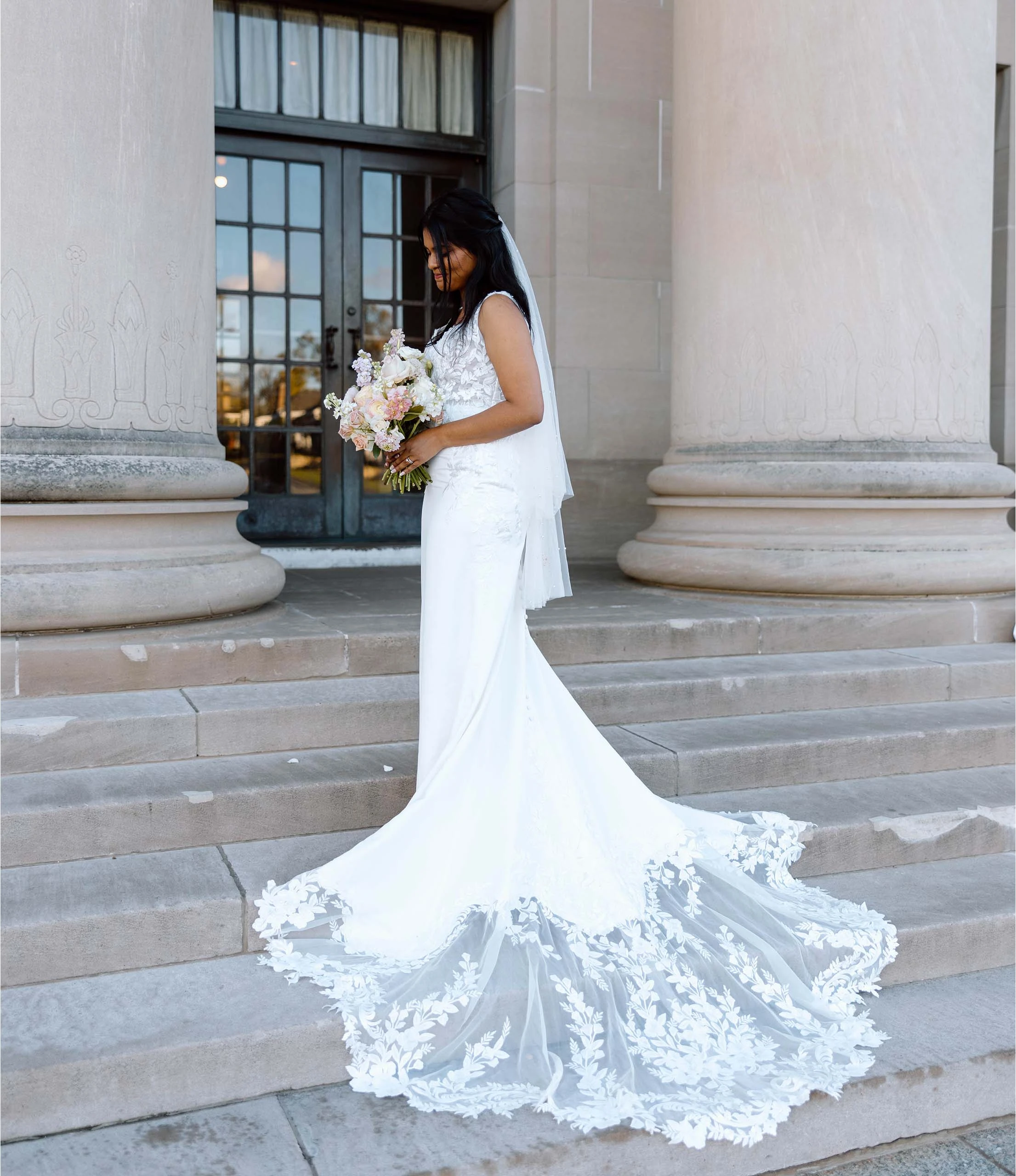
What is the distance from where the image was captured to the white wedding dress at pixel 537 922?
2881 millimetres

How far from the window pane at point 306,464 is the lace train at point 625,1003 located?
5.64 meters

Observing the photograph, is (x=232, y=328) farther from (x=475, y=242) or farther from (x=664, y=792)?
(x=664, y=792)

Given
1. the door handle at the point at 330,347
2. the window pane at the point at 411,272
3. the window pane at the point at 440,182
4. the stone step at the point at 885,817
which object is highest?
the window pane at the point at 440,182

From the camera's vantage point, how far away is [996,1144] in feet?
10.2

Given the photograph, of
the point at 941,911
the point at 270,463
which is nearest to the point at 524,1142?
the point at 941,911

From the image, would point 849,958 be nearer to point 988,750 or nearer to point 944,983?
point 944,983

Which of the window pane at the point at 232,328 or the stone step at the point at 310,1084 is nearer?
the stone step at the point at 310,1084

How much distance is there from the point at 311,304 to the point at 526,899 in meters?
6.24

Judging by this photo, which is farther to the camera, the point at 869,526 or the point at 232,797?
the point at 869,526

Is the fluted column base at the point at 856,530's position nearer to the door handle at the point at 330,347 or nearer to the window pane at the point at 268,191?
the door handle at the point at 330,347

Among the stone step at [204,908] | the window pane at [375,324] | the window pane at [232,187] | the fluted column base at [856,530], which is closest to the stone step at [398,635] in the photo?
the fluted column base at [856,530]

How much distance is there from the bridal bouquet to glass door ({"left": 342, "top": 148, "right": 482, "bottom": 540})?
5.13 meters

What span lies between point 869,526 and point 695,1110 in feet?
13.5

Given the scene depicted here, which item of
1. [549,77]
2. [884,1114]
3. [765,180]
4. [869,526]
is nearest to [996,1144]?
[884,1114]
